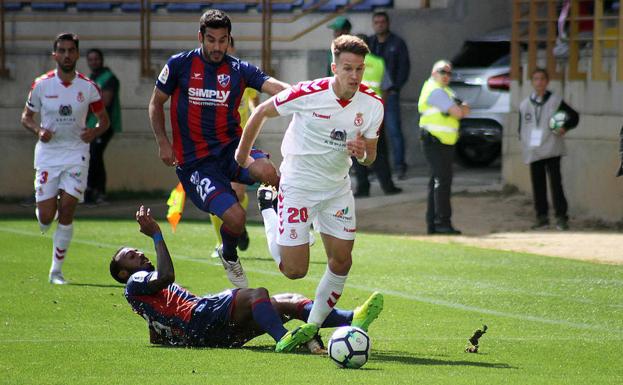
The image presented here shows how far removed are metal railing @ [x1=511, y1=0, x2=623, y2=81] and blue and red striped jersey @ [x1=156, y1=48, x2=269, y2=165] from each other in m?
8.91

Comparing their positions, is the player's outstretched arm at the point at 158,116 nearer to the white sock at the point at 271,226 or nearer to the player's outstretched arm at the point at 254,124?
the white sock at the point at 271,226

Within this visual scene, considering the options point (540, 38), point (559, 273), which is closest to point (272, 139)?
point (540, 38)

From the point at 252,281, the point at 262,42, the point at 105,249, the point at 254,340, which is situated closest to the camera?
A: the point at 254,340

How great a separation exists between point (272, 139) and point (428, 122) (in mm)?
5735

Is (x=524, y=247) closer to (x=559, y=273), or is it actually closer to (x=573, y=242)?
(x=573, y=242)

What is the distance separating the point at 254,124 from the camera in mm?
9414

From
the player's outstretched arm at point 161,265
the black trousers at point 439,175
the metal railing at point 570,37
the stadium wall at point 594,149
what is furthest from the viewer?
the metal railing at point 570,37

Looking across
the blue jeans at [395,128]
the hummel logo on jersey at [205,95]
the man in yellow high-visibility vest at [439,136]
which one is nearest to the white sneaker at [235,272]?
the hummel logo on jersey at [205,95]

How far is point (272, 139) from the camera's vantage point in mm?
22766

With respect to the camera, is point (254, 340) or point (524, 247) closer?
point (254, 340)

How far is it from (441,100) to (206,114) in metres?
6.69

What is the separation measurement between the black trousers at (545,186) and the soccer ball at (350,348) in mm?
10054

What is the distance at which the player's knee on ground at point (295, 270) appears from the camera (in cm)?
945

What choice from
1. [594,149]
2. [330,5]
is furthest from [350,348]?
[330,5]
